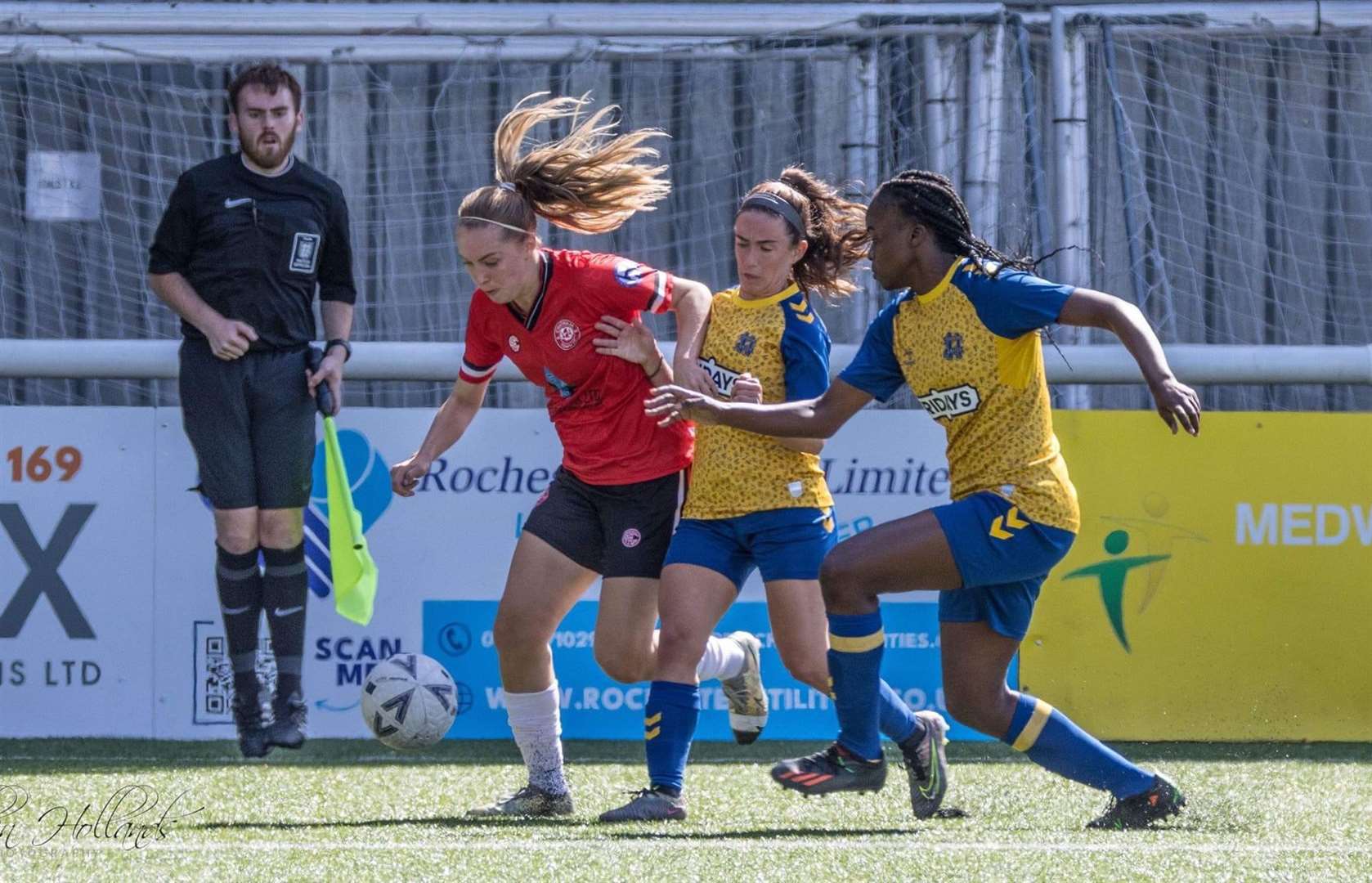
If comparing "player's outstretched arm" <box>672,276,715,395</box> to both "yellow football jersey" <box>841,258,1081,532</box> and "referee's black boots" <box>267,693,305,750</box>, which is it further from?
"referee's black boots" <box>267,693,305,750</box>

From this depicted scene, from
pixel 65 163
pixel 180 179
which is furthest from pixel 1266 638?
pixel 65 163

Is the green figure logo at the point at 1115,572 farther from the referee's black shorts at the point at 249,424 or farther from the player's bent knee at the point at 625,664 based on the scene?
the referee's black shorts at the point at 249,424

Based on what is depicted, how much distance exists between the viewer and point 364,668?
23.5ft

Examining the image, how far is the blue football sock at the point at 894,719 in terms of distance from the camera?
5.29m

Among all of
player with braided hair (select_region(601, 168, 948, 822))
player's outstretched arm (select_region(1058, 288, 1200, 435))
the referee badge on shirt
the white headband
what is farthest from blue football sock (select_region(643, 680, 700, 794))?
the referee badge on shirt

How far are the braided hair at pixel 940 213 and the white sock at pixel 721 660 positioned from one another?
1.58m

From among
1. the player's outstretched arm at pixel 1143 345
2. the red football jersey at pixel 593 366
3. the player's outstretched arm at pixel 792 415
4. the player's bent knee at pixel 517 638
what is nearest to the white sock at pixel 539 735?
the player's bent knee at pixel 517 638

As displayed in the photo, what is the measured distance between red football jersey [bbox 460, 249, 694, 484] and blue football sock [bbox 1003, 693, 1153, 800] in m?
1.30

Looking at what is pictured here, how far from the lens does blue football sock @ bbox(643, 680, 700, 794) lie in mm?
5227

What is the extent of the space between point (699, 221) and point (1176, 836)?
468 cm

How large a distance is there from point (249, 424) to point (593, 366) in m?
1.37

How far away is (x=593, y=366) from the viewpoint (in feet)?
18.4

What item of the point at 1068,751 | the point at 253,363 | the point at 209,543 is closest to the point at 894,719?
the point at 1068,751

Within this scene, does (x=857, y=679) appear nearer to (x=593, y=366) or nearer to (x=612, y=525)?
(x=612, y=525)
